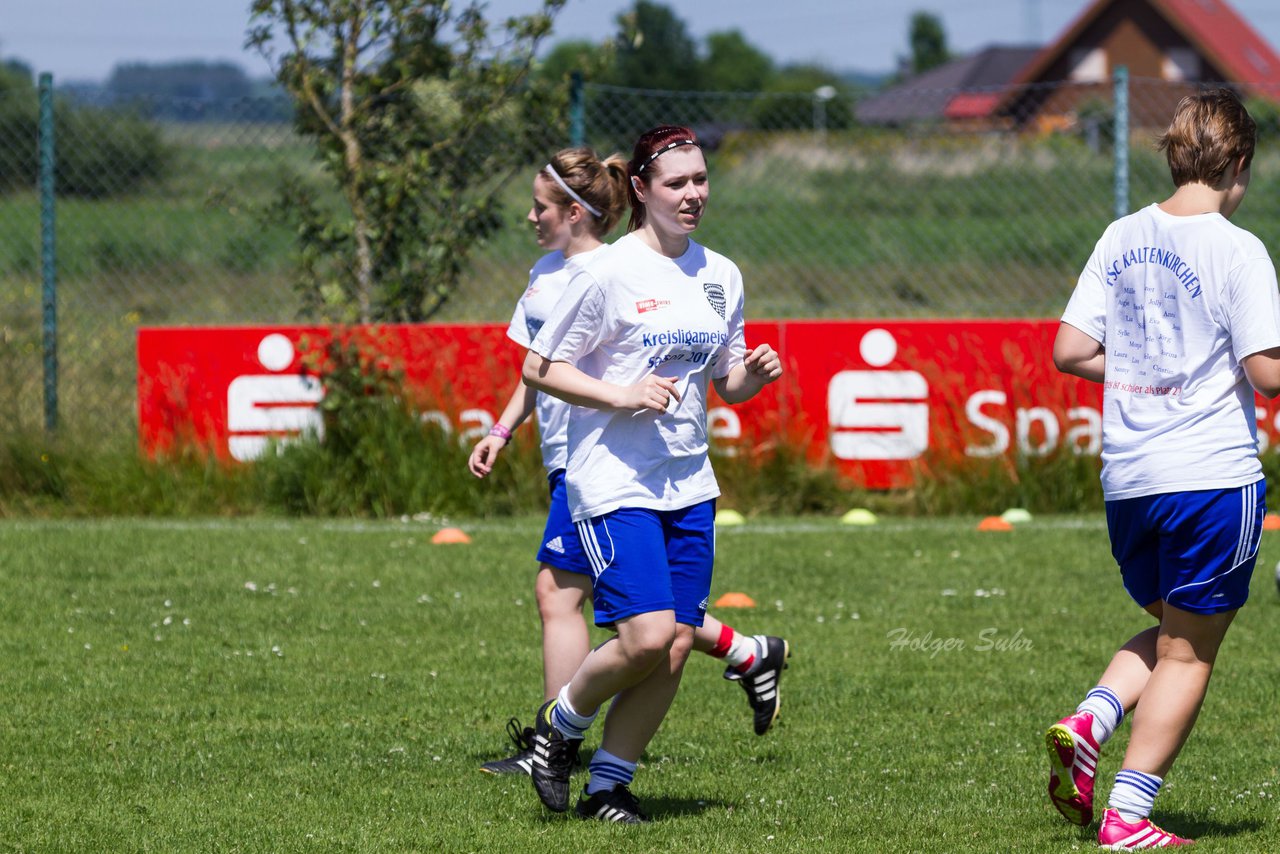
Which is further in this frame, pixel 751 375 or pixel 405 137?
pixel 405 137

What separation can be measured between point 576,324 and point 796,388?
18.9ft

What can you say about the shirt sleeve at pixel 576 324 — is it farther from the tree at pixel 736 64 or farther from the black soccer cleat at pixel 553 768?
the tree at pixel 736 64

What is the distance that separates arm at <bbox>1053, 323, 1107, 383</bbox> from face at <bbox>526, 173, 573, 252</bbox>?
1652mm

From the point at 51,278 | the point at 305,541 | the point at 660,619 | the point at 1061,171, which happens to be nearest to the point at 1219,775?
the point at 660,619

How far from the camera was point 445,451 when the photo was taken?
9.66m

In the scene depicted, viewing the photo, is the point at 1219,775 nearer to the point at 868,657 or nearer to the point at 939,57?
the point at 868,657

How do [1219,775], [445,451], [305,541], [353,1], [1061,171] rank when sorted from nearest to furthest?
[1219,775] < [305,541] < [445,451] < [353,1] < [1061,171]

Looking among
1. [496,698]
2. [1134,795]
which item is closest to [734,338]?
[1134,795]

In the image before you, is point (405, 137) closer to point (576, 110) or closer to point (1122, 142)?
point (576, 110)

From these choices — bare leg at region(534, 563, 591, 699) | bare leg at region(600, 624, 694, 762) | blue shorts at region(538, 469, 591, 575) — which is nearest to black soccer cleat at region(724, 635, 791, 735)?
bare leg at region(534, 563, 591, 699)

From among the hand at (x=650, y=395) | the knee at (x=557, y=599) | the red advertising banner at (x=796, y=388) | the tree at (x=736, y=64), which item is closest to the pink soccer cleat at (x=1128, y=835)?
the hand at (x=650, y=395)

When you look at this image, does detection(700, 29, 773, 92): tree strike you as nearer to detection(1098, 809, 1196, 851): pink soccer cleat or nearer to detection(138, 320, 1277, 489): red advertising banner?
detection(138, 320, 1277, 489): red advertising banner

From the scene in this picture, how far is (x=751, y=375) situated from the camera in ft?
14.0

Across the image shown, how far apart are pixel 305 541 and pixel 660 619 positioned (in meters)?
4.84
